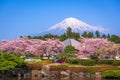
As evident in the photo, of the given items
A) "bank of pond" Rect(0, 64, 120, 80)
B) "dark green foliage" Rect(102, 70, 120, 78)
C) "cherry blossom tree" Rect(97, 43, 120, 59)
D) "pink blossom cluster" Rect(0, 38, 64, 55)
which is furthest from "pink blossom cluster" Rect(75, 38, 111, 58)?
"dark green foliage" Rect(102, 70, 120, 78)

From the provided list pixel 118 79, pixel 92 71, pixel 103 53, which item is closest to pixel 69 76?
pixel 92 71

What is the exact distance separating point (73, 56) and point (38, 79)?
60.8 ft

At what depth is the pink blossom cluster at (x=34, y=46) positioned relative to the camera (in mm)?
61875

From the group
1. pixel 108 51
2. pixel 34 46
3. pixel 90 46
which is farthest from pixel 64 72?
pixel 34 46

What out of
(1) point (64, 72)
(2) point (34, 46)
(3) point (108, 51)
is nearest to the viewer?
(1) point (64, 72)

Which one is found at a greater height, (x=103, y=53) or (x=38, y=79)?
(x=103, y=53)

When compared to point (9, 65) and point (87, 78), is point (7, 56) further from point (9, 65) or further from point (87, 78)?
point (87, 78)

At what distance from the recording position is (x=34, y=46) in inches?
2527

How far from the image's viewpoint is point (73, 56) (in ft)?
194

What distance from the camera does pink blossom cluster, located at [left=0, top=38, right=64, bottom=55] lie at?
61875mm

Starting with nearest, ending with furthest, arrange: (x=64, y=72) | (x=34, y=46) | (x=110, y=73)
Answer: (x=110, y=73), (x=64, y=72), (x=34, y=46)

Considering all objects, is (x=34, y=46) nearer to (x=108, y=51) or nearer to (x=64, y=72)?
(x=108, y=51)

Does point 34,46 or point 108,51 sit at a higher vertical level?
point 34,46

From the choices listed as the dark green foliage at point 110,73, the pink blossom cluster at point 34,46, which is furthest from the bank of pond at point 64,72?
the pink blossom cluster at point 34,46
